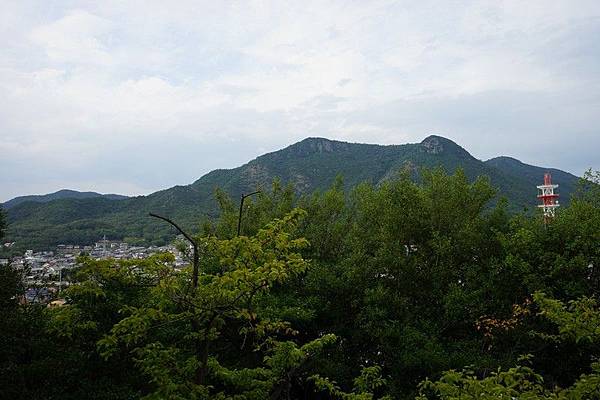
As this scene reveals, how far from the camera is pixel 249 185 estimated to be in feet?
218

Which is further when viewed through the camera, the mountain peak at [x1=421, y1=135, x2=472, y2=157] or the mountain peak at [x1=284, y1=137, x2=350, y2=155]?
the mountain peak at [x1=284, y1=137, x2=350, y2=155]

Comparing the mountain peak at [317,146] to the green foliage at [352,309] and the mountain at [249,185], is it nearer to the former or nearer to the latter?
the mountain at [249,185]

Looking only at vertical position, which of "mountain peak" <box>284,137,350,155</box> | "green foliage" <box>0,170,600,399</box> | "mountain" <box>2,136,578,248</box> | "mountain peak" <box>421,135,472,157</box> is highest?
"mountain peak" <box>284,137,350,155</box>

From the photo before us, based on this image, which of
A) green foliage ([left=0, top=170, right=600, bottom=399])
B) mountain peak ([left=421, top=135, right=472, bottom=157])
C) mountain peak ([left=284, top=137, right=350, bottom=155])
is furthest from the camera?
mountain peak ([left=284, top=137, right=350, bottom=155])

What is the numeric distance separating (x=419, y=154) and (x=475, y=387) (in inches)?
2782

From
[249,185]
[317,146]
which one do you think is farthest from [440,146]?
[249,185]

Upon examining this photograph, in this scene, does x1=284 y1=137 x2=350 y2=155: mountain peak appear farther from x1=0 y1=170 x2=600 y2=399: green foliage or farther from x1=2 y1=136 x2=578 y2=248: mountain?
x1=0 y1=170 x2=600 y2=399: green foliage

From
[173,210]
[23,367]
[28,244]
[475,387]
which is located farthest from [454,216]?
[173,210]

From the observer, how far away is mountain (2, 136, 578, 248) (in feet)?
156

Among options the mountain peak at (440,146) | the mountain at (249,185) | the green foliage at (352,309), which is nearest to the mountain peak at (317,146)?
the mountain at (249,185)

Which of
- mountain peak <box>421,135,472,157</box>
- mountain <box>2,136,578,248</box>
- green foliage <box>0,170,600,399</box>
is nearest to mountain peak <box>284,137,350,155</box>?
mountain <box>2,136,578,248</box>

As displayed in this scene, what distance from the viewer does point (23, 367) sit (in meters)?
5.23

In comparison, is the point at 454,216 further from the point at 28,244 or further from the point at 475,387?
the point at 28,244

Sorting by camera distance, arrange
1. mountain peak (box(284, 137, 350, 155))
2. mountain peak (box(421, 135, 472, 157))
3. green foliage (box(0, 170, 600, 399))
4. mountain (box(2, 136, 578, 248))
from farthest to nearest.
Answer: mountain peak (box(284, 137, 350, 155))
mountain peak (box(421, 135, 472, 157))
mountain (box(2, 136, 578, 248))
green foliage (box(0, 170, 600, 399))
